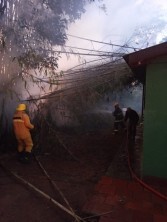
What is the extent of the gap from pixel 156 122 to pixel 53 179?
8.88ft

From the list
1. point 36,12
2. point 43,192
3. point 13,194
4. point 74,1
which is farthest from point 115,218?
point 74,1

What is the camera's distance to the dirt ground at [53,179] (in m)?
4.84

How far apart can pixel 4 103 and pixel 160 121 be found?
5.49 metres

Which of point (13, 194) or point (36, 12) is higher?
point (36, 12)

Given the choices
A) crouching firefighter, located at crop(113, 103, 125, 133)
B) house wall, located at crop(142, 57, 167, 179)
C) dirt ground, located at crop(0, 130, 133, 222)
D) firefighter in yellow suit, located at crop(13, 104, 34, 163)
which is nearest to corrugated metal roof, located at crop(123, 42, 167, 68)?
house wall, located at crop(142, 57, 167, 179)

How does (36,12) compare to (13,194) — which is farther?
(36,12)

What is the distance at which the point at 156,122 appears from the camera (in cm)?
602

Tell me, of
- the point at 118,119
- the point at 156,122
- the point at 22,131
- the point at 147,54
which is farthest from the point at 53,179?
the point at 118,119

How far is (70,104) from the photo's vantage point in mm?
9258

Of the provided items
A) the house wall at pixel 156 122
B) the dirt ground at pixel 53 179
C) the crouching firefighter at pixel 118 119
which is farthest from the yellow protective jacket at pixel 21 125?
the crouching firefighter at pixel 118 119

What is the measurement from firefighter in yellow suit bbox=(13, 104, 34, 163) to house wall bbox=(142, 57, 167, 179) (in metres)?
3.48

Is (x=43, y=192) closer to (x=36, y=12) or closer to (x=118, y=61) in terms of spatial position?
(x=118, y=61)

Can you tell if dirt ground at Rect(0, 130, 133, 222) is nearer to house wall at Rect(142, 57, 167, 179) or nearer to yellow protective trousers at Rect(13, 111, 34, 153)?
yellow protective trousers at Rect(13, 111, 34, 153)

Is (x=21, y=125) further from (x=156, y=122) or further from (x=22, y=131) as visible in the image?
(x=156, y=122)
